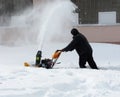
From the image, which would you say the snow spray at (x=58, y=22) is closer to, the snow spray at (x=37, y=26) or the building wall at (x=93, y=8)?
the snow spray at (x=37, y=26)

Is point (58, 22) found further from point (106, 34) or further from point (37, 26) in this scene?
point (106, 34)

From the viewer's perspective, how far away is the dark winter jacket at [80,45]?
472 inches

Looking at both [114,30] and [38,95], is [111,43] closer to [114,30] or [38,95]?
[114,30]

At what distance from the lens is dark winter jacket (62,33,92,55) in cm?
1199

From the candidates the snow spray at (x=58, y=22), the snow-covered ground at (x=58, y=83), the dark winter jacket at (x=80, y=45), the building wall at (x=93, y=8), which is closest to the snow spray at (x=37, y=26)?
the snow spray at (x=58, y=22)

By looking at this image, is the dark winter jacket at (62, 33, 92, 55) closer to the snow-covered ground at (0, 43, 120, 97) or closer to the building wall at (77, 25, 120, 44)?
the snow-covered ground at (0, 43, 120, 97)

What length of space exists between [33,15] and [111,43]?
4.33m

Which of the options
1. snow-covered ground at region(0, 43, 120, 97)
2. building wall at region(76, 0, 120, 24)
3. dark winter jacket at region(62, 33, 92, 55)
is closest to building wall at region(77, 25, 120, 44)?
building wall at region(76, 0, 120, 24)

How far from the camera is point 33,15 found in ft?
73.8

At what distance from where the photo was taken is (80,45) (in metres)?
12.1

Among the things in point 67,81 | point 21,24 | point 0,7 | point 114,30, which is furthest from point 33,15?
point 67,81

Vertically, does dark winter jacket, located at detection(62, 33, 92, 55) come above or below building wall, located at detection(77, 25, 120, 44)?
above

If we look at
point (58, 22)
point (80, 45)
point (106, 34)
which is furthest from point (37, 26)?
point (80, 45)

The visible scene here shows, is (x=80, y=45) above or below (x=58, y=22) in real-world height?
above
